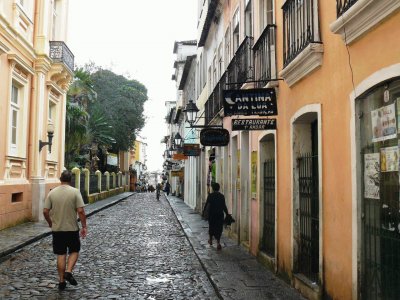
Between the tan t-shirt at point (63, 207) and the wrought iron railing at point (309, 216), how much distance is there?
11.3ft

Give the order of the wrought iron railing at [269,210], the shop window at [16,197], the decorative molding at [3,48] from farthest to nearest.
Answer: the shop window at [16,197] < the decorative molding at [3,48] < the wrought iron railing at [269,210]

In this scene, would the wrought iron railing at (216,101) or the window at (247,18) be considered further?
the wrought iron railing at (216,101)

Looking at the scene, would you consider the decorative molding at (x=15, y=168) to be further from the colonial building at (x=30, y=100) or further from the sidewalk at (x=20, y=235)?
the sidewalk at (x=20, y=235)

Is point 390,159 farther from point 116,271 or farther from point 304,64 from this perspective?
point 116,271

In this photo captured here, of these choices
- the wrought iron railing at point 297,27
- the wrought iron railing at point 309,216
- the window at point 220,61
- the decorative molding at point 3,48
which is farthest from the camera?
the window at point 220,61

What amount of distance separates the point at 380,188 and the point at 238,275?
162 inches

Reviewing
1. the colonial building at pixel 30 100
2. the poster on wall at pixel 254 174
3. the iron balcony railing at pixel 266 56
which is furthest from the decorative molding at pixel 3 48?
the poster on wall at pixel 254 174

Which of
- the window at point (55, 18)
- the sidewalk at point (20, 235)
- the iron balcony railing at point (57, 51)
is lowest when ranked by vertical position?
the sidewalk at point (20, 235)

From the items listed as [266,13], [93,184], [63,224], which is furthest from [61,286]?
[93,184]

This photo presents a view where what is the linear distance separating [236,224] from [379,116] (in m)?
8.83

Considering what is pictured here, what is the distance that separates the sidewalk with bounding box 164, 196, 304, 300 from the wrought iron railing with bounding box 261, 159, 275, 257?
0.40 m

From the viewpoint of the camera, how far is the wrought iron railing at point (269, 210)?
9.37 m

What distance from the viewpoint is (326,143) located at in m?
6.18

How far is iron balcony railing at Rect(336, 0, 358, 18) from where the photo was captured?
5.15 metres
